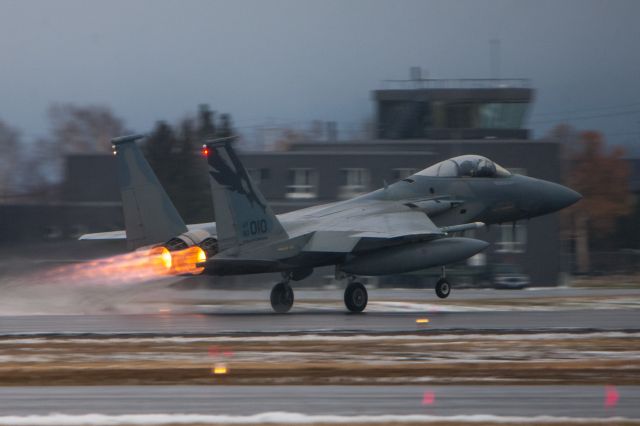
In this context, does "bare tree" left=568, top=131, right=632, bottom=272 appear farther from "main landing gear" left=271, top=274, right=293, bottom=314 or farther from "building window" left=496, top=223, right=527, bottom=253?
"main landing gear" left=271, top=274, right=293, bottom=314

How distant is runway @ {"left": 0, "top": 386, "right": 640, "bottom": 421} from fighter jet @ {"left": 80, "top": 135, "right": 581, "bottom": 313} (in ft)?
39.1

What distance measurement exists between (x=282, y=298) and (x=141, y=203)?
16.5 ft

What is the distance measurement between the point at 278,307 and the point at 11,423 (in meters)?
16.4

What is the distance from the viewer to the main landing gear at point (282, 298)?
90.9 feet

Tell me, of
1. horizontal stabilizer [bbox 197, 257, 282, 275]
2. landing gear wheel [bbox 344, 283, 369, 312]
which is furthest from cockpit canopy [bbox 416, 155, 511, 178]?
horizontal stabilizer [bbox 197, 257, 282, 275]

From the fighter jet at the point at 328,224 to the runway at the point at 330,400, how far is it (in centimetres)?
1191

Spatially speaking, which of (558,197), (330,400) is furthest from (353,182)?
(330,400)

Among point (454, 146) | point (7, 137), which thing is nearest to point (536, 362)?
point (454, 146)

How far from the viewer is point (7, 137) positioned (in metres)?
91.9

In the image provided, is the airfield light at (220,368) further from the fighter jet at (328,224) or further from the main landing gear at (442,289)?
the main landing gear at (442,289)

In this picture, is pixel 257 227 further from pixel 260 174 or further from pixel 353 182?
Answer: pixel 260 174

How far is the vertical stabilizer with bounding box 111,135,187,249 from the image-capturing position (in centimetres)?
2838

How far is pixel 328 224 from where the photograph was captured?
2781cm

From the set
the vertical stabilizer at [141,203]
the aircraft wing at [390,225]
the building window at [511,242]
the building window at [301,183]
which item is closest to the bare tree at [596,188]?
the building window at [511,242]
